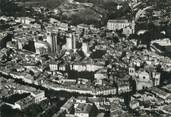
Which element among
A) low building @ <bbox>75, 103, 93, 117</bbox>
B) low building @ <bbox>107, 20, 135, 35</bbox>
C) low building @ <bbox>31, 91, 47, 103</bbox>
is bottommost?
low building @ <bbox>75, 103, 93, 117</bbox>

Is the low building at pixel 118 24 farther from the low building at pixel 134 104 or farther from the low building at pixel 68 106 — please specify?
the low building at pixel 68 106

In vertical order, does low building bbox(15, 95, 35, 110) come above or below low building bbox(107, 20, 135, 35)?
below

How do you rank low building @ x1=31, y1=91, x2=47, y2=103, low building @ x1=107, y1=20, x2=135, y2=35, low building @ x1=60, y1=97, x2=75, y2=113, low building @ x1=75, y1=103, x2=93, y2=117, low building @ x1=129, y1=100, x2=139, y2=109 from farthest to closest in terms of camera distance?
low building @ x1=107, y1=20, x2=135, y2=35, low building @ x1=31, y1=91, x2=47, y2=103, low building @ x1=129, y1=100, x2=139, y2=109, low building @ x1=60, y1=97, x2=75, y2=113, low building @ x1=75, y1=103, x2=93, y2=117

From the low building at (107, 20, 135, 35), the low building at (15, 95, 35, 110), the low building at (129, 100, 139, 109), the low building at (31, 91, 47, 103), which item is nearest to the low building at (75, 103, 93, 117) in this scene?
the low building at (129, 100, 139, 109)

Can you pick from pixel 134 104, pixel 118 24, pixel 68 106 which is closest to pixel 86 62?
pixel 68 106

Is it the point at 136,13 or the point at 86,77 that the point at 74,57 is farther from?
the point at 136,13

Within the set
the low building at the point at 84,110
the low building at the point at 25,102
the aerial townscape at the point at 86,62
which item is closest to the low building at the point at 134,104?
the aerial townscape at the point at 86,62

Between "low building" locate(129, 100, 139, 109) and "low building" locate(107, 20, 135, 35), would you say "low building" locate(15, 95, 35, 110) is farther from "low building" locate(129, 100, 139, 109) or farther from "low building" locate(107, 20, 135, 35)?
"low building" locate(107, 20, 135, 35)

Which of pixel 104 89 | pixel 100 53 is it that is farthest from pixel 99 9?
pixel 104 89
